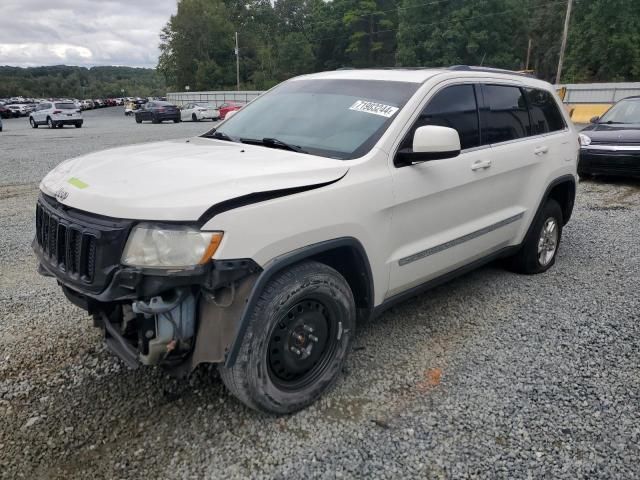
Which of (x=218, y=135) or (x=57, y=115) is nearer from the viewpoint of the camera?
(x=218, y=135)

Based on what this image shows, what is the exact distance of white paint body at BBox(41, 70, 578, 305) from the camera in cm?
235

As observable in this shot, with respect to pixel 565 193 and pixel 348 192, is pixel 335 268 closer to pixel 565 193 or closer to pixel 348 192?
pixel 348 192

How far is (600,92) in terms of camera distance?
99.5ft

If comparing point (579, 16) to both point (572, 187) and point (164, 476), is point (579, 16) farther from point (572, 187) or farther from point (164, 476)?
point (164, 476)

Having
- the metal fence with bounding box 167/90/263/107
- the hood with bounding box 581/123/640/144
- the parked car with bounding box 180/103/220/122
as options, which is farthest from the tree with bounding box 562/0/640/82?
the hood with bounding box 581/123/640/144

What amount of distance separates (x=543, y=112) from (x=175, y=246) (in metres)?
3.79

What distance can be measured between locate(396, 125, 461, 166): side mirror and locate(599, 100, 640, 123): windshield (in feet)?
27.4

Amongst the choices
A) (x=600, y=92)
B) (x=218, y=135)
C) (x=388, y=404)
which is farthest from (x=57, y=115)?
(x=600, y=92)

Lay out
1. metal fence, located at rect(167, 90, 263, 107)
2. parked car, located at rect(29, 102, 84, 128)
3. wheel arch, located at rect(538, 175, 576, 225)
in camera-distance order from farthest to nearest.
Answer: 1. metal fence, located at rect(167, 90, 263, 107)
2. parked car, located at rect(29, 102, 84, 128)
3. wheel arch, located at rect(538, 175, 576, 225)

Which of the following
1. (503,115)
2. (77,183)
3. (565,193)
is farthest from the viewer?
(565,193)

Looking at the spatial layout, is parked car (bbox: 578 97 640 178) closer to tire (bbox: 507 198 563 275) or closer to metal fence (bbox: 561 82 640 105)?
tire (bbox: 507 198 563 275)

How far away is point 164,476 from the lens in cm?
234

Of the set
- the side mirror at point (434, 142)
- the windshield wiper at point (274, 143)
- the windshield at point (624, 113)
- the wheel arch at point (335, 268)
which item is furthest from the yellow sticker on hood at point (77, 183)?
the windshield at point (624, 113)

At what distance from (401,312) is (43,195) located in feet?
8.61
